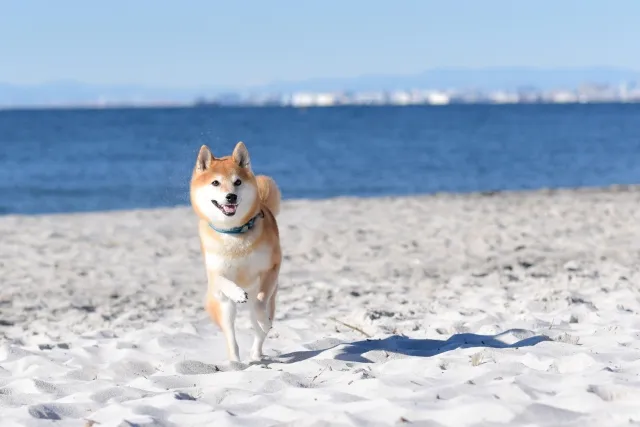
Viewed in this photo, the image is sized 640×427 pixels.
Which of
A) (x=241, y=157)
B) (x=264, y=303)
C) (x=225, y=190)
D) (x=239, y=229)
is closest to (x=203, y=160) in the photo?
(x=241, y=157)

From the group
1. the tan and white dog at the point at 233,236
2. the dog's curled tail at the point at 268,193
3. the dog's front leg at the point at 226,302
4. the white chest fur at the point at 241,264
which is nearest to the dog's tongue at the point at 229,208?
the tan and white dog at the point at 233,236

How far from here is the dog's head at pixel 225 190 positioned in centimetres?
495

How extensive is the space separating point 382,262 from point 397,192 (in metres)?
14.7

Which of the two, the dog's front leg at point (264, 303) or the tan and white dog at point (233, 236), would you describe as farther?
the dog's front leg at point (264, 303)

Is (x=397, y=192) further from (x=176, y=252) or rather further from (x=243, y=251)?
(x=243, y=251)

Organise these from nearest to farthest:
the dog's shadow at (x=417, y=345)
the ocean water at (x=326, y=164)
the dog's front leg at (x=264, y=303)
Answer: the dog's front leg at (x=264, y=303) < the dog's shadow at (x=417, y=345) < the ocean water at (x=326, y=164)

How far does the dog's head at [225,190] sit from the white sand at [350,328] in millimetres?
829

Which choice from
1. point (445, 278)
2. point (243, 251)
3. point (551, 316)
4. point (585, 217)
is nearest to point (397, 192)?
point (585, 217)

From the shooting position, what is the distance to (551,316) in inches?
264

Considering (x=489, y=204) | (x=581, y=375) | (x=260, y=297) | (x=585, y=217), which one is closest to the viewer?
(x=581, y=375)

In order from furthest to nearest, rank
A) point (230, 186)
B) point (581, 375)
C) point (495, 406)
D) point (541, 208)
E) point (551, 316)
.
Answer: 1. point (541, 208)
2. point (551, 316)
3. point (230, 186)
4. point (581, 375)
5. point (495, 406)

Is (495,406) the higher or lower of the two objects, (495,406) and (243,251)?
the lower

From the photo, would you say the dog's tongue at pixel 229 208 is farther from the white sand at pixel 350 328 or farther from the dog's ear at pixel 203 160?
the white sand at pixel 350 328

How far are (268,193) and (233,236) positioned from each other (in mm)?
692
